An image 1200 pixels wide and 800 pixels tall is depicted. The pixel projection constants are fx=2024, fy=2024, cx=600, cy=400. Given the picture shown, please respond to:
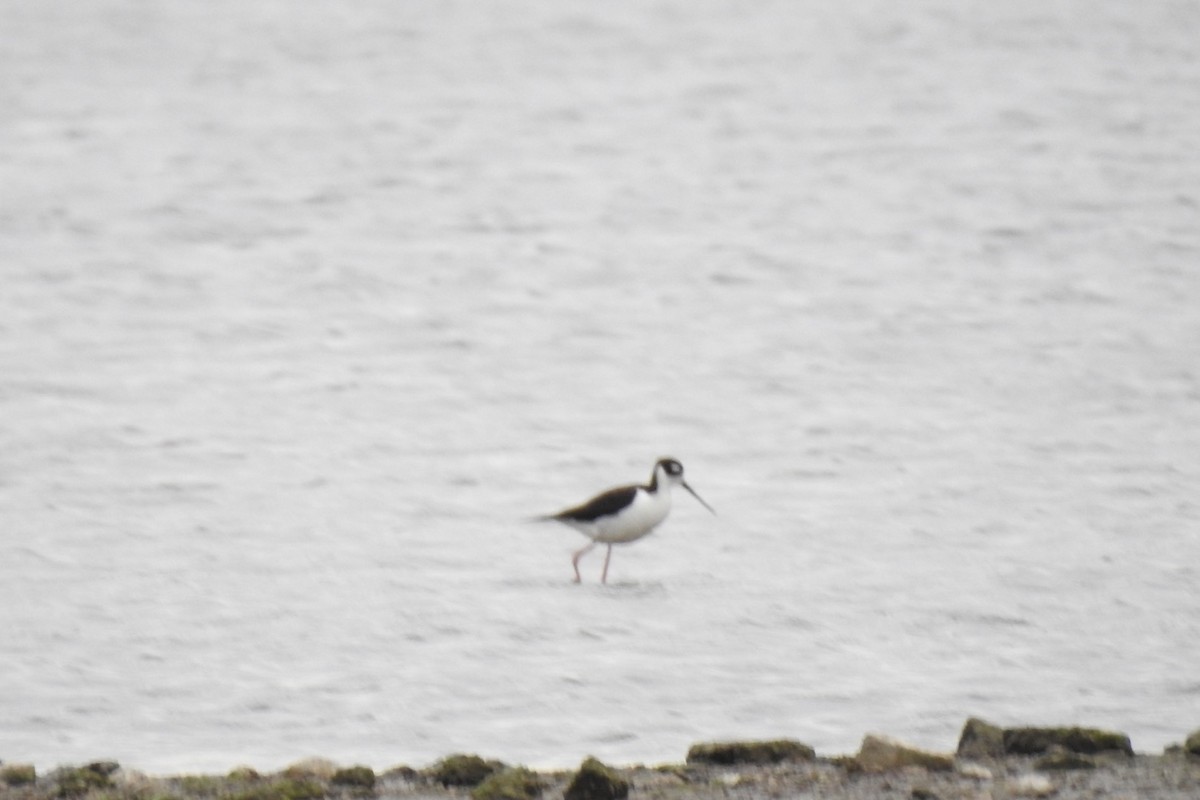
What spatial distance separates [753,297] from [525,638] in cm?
1383

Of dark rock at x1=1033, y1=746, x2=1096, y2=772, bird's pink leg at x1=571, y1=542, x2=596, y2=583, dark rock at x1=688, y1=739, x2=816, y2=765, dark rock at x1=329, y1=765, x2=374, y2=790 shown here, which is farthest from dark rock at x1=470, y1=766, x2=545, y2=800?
bird's pink leg at x1=571, y1=542, x2=596, y2=583

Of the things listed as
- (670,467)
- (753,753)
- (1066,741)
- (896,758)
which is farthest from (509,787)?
(670,467)

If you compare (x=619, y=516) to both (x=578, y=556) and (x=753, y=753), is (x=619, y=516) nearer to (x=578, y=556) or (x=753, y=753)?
(x=578, y=556)

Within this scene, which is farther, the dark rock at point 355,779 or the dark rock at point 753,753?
the dark rock at point 753,753

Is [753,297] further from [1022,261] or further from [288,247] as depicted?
[288,247]

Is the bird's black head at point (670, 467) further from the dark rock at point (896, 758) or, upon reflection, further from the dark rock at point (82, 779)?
the dark rock at point (82, 779)

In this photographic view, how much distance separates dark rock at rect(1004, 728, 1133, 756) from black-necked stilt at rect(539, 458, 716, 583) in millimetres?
5139

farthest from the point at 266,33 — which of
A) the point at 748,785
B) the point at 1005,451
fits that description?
the point at 748,785

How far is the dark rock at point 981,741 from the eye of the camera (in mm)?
8383

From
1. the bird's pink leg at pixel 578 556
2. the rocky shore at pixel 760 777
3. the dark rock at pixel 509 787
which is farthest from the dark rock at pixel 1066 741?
the bird's pink leg at pixel 578 556

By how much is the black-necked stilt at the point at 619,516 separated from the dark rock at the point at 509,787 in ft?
17.6

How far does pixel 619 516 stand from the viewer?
13367 millimetres

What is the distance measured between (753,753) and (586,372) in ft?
41.5

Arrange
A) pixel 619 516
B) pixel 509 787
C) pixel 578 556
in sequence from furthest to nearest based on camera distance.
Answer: pixel 578 556 < pixel 619 516 < pixel 509 787
